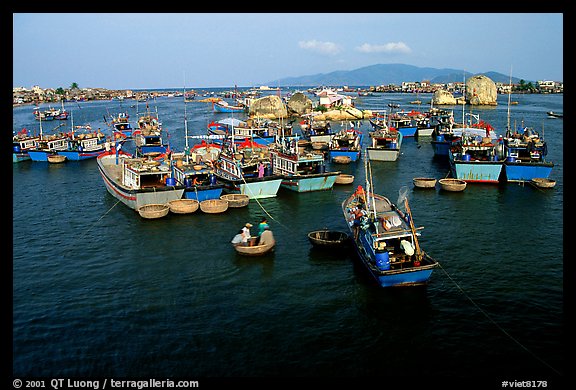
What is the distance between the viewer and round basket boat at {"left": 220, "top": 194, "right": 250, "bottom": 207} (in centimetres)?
4034

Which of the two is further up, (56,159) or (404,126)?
(404,126)

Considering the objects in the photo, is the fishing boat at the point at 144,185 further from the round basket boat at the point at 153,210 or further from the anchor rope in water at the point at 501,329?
the anchor rope in water at the point at 501,329

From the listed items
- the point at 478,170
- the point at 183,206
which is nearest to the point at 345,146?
the point at 478,170

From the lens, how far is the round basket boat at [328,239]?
30219mm

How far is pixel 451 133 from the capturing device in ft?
225

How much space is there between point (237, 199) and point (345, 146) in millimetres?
27367

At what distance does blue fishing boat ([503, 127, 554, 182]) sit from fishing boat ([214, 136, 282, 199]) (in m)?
24.8

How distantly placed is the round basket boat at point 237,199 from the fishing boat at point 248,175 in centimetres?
169

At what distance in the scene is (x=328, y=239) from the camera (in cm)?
3155

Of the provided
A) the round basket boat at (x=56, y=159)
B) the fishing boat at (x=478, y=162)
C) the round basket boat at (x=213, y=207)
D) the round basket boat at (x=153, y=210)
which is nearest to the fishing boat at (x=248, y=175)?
the round basket boat at (x=213, y=207)

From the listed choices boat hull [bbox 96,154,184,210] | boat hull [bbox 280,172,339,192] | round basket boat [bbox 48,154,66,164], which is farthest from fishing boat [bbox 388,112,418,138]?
round basket boat [bbox 48,154,66,164]

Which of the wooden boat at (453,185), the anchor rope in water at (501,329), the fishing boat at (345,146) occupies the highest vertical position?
the fishing boat at (345,146)

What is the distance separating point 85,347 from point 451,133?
61.4 meters

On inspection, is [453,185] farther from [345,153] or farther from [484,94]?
[484,94]
